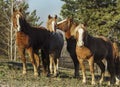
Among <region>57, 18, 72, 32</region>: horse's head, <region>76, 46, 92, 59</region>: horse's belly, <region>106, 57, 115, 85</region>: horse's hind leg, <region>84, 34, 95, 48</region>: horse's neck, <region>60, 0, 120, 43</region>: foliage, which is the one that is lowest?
<region>106, 57, 115, 85</region>: horse's hind leg

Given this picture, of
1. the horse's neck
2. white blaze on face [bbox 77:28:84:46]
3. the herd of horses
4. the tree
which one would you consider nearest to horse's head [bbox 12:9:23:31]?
the herd of horses

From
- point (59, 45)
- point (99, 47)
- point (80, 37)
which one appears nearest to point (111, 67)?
point (99, 47)

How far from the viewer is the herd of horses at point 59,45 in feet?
48.1

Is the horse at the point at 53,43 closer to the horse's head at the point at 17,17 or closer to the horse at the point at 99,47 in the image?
the horse at the point at 99,47

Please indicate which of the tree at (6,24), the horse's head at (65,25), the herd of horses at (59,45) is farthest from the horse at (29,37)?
the tree at (6,24)

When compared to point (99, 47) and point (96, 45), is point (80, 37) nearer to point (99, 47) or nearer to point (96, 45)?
point (96, 45)

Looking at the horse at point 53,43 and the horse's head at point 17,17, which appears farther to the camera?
the horse at point 53,43

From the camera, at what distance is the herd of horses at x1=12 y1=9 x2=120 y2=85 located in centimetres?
1466

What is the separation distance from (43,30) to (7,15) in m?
36.5

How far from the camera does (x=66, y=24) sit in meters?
16.6

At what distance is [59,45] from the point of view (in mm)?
17109

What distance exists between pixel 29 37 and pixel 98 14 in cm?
2162

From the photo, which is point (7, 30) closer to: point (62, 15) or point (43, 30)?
point (62, 15)

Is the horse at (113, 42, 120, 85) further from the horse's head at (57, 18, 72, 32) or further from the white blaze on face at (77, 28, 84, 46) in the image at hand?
the white blaze on face at (77, 28, 84, 46)
